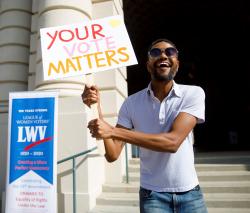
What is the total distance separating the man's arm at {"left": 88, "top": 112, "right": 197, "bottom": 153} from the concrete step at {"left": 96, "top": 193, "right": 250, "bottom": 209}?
10.8 ft

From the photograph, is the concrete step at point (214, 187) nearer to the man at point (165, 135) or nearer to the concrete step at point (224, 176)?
the concrete step at point (224, 176)

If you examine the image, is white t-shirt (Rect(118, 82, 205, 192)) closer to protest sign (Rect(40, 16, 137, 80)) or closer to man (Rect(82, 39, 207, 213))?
man (Rect(82, 39, 207, 213))

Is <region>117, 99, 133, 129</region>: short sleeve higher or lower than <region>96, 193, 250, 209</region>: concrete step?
higher

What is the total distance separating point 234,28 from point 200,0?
2.88m

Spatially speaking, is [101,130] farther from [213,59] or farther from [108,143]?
[213,59]

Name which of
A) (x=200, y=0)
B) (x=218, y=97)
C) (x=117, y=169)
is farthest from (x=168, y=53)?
(x=218, y=97)

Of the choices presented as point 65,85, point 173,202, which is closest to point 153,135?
point 173,202

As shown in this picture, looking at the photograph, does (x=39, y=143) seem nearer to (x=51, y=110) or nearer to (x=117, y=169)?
(x=51, y=110)

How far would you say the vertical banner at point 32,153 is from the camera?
152 inches

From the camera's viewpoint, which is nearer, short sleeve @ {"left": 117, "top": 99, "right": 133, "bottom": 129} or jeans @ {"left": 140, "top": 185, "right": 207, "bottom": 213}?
jeans @ {"left": 140, "top": 185, "right": 207, "bottom": 213}

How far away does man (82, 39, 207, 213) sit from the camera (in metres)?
1.70

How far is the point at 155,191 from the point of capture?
5.78 ft

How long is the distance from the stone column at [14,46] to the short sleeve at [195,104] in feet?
20.2

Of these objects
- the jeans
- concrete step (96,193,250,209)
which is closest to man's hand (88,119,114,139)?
the jeans
